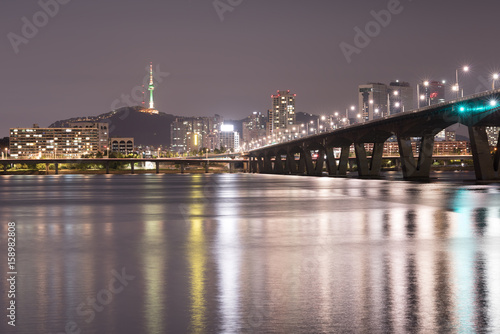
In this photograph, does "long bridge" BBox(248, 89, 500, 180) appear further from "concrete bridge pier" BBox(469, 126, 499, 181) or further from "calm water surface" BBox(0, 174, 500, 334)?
"calm water surface" BBox(0, 174, 500, 334)

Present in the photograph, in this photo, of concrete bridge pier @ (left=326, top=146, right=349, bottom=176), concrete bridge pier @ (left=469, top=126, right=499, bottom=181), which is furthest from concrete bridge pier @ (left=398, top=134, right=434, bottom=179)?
concrete bridge pier @ (left=326, top=146, right=349, bottom=176)

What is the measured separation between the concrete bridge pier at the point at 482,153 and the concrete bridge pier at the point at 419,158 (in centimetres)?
1650

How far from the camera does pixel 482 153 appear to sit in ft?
251

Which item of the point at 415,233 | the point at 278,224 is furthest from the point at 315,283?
the point at 278,224

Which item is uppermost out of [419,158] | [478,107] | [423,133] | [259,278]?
[478,107]

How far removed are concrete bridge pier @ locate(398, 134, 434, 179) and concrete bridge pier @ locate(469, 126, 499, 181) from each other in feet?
54.1

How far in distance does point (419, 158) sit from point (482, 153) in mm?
20803

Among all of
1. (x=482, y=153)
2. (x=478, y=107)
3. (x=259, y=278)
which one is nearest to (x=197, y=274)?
(x=259, y=278)

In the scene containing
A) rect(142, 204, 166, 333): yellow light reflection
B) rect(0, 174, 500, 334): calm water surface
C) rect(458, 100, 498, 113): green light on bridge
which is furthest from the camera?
rect(458, 100, 498, 113): green light on bridge

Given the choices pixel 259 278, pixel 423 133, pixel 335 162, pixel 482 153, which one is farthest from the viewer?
pixel 335 162

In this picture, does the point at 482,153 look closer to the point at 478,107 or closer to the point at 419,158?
the point at 478,107

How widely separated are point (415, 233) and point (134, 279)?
12.0 metres

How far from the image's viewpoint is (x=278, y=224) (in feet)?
84.9

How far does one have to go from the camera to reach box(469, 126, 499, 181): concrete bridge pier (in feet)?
251
